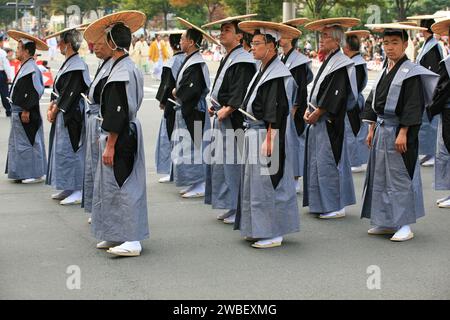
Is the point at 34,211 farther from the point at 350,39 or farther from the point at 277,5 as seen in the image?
the point at 277,5

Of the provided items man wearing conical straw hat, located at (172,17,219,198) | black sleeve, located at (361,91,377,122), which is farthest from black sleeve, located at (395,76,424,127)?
man wearing conical straw hat, located at (172,17,219,198)

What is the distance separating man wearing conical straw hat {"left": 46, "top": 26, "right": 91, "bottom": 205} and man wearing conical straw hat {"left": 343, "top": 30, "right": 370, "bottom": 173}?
3.26 metres

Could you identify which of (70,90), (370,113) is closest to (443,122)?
(370,113)

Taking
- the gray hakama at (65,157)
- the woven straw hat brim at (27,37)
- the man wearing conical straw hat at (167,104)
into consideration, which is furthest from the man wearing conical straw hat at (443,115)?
the woven straw hat brim at (27,37)

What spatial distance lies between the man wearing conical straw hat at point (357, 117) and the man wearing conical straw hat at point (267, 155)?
10.3 feet

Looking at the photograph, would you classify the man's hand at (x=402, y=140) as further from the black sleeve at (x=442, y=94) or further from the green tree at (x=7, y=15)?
the green tree at (x=7, y=15)

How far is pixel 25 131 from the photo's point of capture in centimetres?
1034

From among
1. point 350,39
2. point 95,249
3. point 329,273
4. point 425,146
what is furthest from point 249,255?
point 425,146

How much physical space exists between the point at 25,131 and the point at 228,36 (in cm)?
337

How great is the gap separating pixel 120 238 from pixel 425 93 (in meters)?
2.97

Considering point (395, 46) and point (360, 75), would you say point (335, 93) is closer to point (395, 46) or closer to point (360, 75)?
point (395, 46)

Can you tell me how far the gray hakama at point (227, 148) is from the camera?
26.9 feet

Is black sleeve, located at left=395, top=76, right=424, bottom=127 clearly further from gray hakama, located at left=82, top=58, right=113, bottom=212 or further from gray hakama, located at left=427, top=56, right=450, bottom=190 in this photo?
Result: gray hakama, located at left=82, top=58, right=113, bottom=212

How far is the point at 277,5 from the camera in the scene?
35.5m
